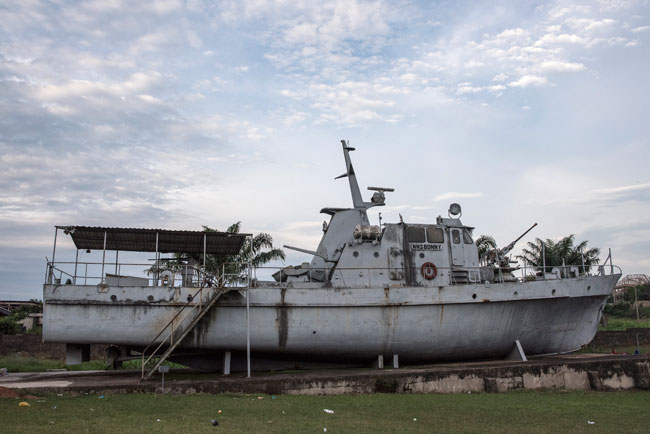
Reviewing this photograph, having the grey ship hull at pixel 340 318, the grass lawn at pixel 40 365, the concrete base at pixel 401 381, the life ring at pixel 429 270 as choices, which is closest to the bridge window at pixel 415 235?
the life ring at pixel 429 270

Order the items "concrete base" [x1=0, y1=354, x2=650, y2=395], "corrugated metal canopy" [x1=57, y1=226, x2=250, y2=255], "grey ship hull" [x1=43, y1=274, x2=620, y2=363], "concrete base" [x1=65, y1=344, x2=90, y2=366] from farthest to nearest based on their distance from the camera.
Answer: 1. "corrugated metal canopy" [x1=57, y1=226, x2=250, y2=255]
2. "concrete base" [x1=65, y1=344, x2=90, y2=366]
3. "grey ship hull" [x1=43, y1=274, x2=620, y2=363]
4. "concrete base" [x1=0, y1=354, x2=650, y2=395]

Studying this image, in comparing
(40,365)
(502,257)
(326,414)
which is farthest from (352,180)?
(40,365)

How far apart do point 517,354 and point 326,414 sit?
9.55m

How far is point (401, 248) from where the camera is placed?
17391mm

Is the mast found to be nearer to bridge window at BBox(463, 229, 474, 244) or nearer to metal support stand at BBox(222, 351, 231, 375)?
bridge window at BBox(463, 229, 474, 244)

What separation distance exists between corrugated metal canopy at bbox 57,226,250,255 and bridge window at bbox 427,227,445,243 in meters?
6.45

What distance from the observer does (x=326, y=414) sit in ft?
32.9

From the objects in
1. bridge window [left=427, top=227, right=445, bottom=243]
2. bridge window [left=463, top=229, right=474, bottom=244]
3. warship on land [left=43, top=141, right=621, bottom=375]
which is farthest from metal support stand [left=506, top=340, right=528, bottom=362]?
bridge window [left=427, top=227, right=445, bottom=243]

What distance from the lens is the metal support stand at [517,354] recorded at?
16.7m

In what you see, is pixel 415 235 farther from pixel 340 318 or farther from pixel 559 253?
pixel 559 253

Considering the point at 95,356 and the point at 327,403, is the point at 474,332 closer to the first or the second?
the point at 327,403

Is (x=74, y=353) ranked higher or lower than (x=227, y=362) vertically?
higher

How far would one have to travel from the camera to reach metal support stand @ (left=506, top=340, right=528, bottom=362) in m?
16.7

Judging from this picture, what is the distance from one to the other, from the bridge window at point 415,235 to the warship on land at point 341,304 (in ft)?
0.12
